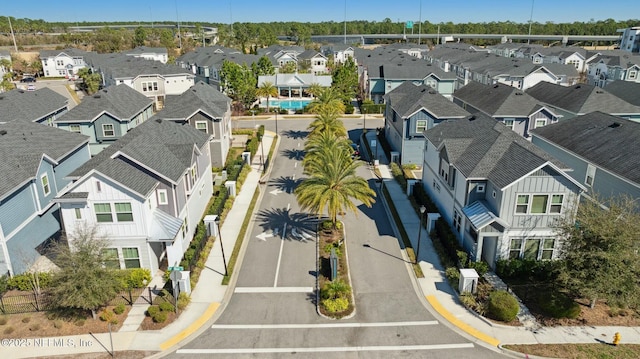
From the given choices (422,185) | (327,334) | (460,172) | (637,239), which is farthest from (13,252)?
(637,239)

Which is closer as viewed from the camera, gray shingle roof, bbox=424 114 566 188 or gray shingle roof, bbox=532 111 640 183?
gray shingle roof, bbox=424 114 566 188

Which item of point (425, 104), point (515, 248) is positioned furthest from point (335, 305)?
point (425, 104)

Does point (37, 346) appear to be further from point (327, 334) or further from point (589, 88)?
point (589, 88)

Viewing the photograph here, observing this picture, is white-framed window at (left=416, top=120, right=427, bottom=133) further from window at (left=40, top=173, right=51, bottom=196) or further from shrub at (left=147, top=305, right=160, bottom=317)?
window at (left=40, top=173, right=51, bottom=196)

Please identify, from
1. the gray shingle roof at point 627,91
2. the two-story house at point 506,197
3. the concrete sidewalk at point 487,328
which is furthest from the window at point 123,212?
the gray shingle roof at point 627,91

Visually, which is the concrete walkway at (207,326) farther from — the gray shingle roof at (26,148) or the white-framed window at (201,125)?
the white-framed window at (201,125)

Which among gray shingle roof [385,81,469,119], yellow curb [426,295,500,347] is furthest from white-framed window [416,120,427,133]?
yellow curb [426,295,500,347]
